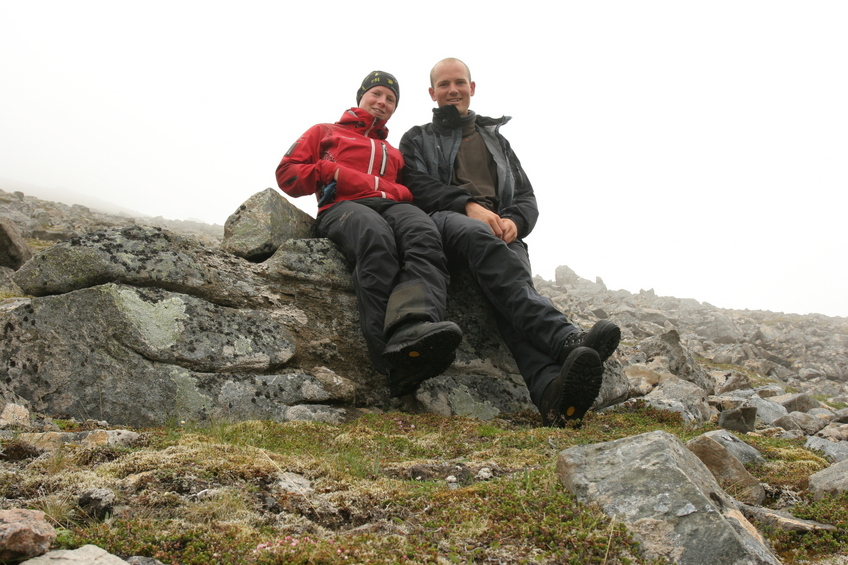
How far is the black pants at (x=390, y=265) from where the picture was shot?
6.72 meters

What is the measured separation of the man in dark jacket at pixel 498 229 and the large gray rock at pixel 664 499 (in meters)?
2.22

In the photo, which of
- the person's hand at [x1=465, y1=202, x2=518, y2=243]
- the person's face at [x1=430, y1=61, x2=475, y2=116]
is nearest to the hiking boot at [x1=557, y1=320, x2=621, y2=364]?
the person's hand at [x1=465, y1=202, x2=518, y2=243]

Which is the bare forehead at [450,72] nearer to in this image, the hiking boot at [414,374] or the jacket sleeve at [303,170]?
the jacket sleeve at [303,170]

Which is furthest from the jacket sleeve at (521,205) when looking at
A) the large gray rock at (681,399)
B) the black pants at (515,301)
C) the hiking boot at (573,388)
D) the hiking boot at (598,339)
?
the large gray rock at (681,399)

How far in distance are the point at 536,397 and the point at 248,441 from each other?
332 cm

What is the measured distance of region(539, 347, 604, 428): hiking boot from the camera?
6051mm

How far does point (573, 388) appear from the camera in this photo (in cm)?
623

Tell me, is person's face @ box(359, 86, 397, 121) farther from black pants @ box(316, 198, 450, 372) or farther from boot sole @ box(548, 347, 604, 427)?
boot sole @ box(548, 347, 604, 427)

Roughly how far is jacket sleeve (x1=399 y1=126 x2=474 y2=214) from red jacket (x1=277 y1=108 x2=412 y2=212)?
15 centimetres

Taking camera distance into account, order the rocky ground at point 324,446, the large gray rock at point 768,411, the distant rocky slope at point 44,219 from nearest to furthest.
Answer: the rocky ground at point 324,446 → the large gray rock at point 768,411 → the distant rocky slope at point 44,219

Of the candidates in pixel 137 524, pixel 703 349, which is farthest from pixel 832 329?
pixel 137 524

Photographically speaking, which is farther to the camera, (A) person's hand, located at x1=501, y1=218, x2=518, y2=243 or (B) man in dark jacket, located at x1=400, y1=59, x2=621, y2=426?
(A) person's hand, located at x1=501, y1=218, x2=518, y2=243

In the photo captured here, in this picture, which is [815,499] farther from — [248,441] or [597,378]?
[248,441]

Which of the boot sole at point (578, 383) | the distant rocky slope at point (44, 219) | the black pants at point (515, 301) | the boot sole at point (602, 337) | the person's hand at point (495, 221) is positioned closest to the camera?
the boot sole at point (578, 383)
